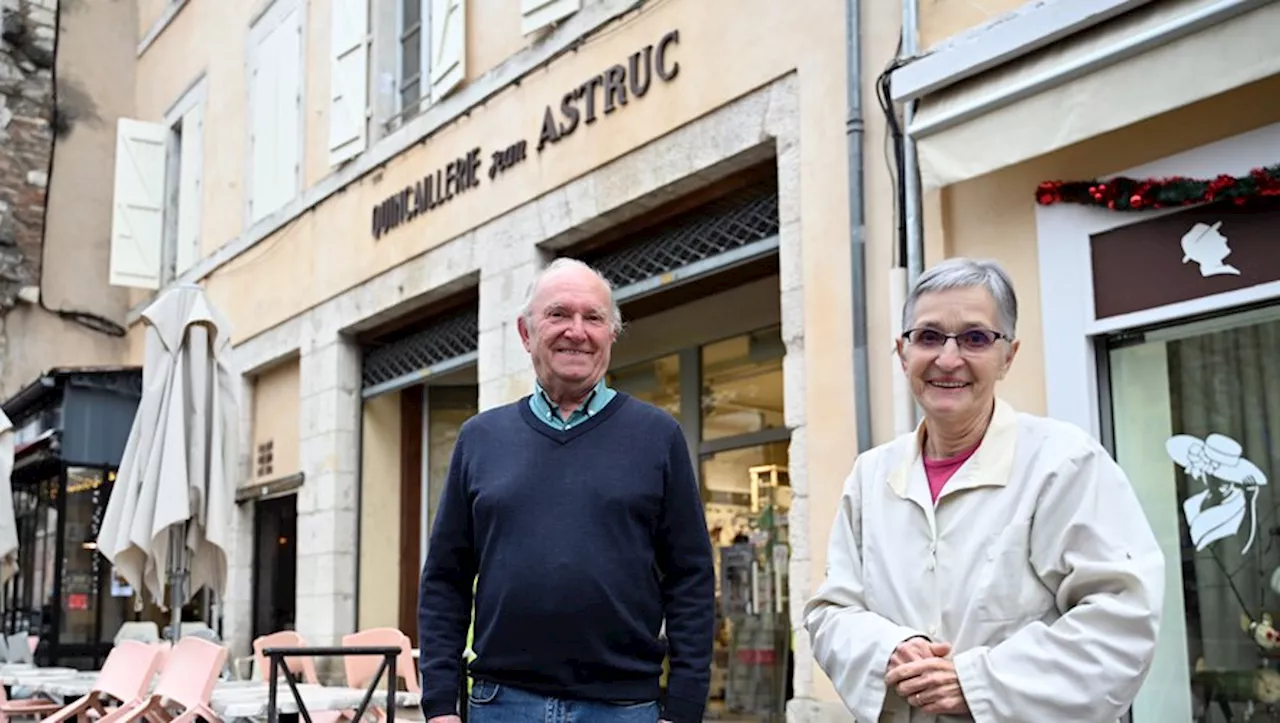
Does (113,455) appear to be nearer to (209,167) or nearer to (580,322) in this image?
(209,167)

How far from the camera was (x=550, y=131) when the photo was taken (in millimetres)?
8234

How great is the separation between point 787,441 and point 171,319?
3.69 meters

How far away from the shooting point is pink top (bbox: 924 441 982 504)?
7.50 ft

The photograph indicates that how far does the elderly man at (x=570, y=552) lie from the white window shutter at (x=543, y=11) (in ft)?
18.3

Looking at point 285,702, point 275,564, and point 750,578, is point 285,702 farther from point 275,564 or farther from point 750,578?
point 275,564

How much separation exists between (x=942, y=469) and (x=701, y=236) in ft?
17.0

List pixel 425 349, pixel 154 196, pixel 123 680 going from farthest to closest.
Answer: pixel 154 196, pixel 425 349, pixel 123 680

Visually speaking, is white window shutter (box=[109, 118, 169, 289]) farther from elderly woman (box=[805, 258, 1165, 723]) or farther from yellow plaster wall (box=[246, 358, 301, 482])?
elderly woman (box=[805, 258, 1165, 723])

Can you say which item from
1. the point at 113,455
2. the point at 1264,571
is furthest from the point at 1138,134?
the point at 113,455

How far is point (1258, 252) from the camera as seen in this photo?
4.50 meters

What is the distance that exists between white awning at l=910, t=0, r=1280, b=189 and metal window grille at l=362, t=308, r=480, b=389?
4.50 metres

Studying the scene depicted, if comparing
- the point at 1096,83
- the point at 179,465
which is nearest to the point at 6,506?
the point at 179,465

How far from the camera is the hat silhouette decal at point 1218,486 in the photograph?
4668 millimetres

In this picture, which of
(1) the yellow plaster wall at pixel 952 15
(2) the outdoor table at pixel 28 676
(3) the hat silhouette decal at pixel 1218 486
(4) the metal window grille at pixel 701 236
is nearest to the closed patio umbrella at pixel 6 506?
(2) the outdoor table at pixel 28 676
